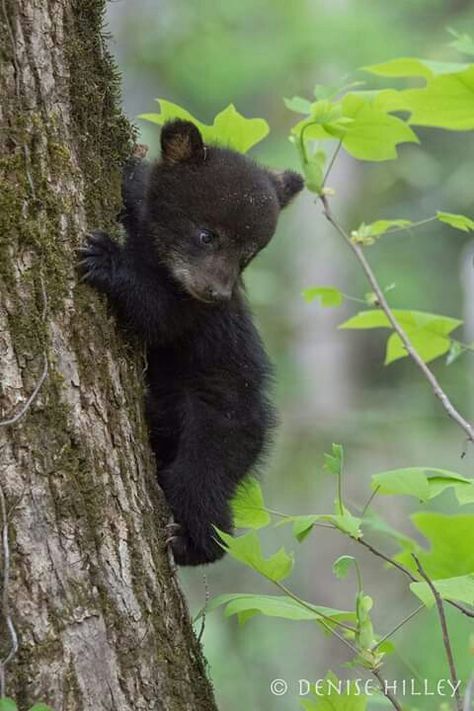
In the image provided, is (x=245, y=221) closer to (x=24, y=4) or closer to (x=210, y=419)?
(x=210, y=419)

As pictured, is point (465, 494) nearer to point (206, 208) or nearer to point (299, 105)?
point (299, 105)

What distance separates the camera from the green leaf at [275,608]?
2.39m

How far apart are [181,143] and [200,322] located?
2.18 feet

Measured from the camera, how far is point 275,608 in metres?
2.42

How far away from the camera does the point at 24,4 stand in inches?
98.5

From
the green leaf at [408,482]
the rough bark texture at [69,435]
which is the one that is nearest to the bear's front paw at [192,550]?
the rough bark texture at [69,435]

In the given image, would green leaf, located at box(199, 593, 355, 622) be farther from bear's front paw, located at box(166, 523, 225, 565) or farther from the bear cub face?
the bear cub face

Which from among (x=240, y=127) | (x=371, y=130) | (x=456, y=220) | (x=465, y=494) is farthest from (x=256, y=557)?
(x=240, y=127)

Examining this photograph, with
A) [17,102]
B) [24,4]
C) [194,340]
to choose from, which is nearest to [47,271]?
[17,102]

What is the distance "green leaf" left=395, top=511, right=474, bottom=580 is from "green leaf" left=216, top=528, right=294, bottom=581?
425mm


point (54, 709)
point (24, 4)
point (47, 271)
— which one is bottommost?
point (54, 709)

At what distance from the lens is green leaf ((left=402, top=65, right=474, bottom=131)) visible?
8.91 ft

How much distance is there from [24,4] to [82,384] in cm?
91

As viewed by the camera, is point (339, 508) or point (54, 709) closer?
point (54, 709)
